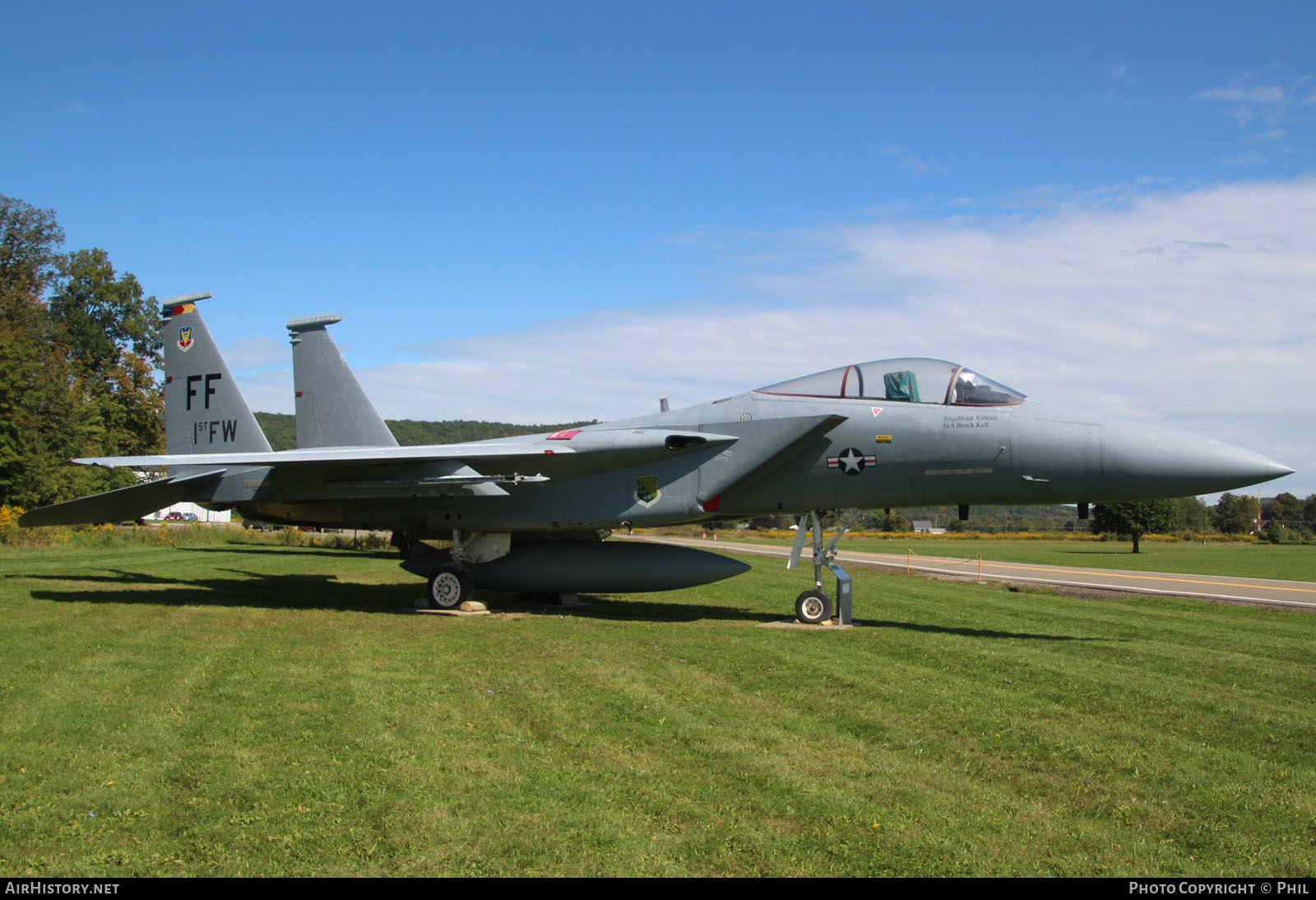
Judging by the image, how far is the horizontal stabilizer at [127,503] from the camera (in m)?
13.5

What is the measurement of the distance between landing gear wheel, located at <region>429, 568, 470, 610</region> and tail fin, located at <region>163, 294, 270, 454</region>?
4472mm

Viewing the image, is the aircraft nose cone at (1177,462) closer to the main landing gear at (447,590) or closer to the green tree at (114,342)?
the main landing gear at (447,590)

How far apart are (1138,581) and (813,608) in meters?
19.0

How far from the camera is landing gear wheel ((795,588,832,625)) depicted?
11.3 m

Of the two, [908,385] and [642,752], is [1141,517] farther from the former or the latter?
[642,752]

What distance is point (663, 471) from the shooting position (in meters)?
11.8

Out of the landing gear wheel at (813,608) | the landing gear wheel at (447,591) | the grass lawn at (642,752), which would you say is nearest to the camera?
the grass lawn at (642,752)

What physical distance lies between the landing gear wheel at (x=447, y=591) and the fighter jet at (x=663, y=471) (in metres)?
0.02

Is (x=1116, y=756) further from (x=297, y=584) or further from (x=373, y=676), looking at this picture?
(x=297, y=584)

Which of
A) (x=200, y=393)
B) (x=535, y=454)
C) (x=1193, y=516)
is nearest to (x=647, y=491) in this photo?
(x=535, y=454)

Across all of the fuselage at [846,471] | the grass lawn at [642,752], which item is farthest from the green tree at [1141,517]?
the grass lawn at [642,752]

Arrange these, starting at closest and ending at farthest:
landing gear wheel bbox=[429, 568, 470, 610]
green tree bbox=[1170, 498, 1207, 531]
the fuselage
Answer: the fuselage → landing gear wheel bbox=[429, 568, 470, 610] → green tree bbox=[1170, 498, 1207, 531]

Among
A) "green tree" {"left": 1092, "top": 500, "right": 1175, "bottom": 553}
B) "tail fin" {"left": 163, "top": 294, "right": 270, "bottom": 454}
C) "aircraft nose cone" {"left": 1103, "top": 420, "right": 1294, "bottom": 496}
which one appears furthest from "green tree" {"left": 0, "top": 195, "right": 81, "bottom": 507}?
"green tree" {"left": 1092, "top": 500, "right": 1175, "bottom": 553}

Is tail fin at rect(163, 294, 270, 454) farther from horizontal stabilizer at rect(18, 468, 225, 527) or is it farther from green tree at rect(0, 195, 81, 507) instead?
green tree at rect(0, 195, 81, 507)
